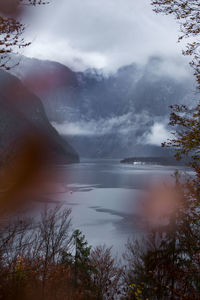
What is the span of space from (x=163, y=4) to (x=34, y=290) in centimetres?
1282

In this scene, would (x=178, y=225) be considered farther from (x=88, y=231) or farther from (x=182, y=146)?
(x=88, y=231)

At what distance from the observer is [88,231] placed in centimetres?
5153

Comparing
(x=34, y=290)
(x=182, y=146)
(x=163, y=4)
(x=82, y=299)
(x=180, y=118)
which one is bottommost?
(x=82, y=299)

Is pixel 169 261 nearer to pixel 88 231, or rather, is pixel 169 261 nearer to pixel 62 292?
pixel 62 292

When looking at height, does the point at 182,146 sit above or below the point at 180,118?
below

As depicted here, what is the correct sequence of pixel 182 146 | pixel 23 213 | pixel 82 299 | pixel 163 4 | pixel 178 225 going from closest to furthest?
1. pixel 163 4
2. pixel 182 146
3. pixel 82 299
4. pixel 178 225
5. pixel 23 213

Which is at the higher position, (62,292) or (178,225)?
(178,225)

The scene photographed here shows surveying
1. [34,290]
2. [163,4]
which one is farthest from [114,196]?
[163,4]

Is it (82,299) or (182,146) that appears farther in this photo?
(82,299)

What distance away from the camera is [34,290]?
12641mm

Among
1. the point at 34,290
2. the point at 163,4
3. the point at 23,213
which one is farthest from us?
the point at 23,213

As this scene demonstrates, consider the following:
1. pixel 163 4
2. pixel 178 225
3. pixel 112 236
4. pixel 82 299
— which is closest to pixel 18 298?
pixel 82 299

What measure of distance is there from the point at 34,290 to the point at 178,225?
10.6 metres

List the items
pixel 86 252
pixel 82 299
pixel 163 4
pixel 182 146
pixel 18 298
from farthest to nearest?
pixel 86 252
pixel 82 299
pixel 18 298
pixel 182 146
pixel 163 4
